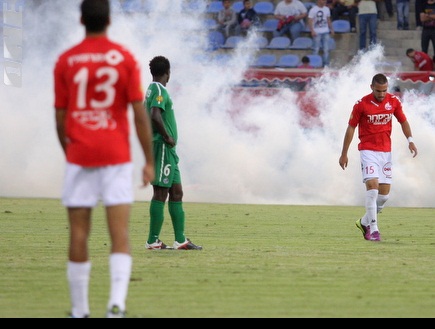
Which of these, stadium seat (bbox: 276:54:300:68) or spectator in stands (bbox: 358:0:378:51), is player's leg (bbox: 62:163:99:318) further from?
→ spectator in stands (bbox: 358:0:378:51)

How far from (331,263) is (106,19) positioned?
4.69 metres

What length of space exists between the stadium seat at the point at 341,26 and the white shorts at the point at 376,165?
Result: 49.3 feet

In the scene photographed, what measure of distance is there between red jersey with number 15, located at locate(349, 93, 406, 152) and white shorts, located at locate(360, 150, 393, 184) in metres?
0.07

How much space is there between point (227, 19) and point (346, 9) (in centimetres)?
318

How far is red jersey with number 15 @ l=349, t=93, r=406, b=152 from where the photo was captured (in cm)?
1380

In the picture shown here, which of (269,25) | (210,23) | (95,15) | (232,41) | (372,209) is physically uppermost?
(95,15)

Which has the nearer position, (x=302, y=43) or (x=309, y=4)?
(x=302, y=43)

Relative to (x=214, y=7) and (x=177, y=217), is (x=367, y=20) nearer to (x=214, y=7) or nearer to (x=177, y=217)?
(x=214, y=7)

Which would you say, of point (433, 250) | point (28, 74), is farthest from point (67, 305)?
point (28, 74)

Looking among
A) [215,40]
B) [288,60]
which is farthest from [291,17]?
[215,40]

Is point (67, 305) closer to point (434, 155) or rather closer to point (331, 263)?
point (331, 263)

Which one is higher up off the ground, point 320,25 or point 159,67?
point 159,67

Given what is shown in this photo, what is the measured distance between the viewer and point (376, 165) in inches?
545

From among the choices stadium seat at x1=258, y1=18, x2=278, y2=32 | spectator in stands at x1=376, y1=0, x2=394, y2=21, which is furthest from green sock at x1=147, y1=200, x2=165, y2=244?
spectator in stands at x1=376, y1=0, x2=394, y2=21
